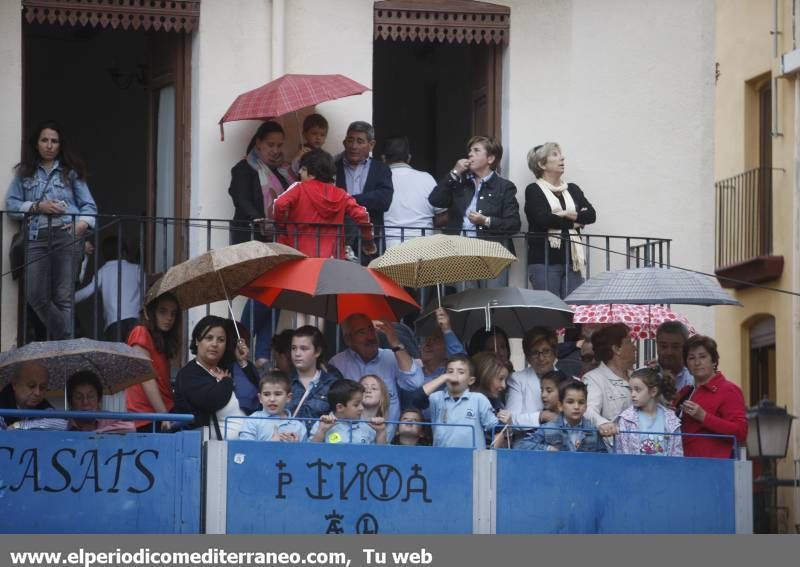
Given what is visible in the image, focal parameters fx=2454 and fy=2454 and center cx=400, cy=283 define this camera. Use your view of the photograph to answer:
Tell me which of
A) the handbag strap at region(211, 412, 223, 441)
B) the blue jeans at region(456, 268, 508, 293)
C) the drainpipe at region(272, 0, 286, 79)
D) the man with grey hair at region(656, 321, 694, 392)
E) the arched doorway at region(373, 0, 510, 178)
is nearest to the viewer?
the handbag strap at region(211, 412, 223, 441)

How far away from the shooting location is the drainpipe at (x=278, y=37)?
20.6 metres

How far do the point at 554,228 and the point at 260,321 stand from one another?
2675 millimetres

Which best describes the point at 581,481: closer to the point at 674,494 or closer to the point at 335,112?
the point at 674,494

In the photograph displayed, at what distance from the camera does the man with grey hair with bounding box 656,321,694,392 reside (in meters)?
18.6

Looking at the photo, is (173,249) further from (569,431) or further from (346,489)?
(569,431)

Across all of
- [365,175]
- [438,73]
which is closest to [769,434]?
[438,73]

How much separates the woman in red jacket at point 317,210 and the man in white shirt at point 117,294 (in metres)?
1.33

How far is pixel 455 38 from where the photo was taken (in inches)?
832

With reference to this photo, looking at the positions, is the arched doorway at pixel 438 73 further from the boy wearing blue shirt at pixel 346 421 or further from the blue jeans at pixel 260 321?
the boy wearing blue shirt at pixel 346 421

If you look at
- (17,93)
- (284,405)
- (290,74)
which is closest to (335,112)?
(290,74)

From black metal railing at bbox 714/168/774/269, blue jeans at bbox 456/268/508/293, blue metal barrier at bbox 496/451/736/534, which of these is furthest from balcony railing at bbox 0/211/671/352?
black metal railing at bbox 714/168/774/269

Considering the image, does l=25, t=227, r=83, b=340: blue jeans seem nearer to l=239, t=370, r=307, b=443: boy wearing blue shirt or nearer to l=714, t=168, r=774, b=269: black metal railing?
l=239, t=370, r=307, b=443: boy wearing blue shirt

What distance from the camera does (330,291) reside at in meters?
17.6

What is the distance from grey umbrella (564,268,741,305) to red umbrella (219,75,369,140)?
2.62 metres
